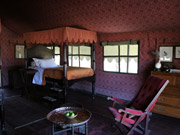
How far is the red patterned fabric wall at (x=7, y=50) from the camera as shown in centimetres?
687

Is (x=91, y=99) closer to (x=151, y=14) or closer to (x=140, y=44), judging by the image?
(x=140, y=44)

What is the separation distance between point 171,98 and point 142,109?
129cm

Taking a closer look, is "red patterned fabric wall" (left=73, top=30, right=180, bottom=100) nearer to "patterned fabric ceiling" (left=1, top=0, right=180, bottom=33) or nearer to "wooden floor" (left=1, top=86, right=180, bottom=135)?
"patterned fabric ceiling" (left=1, top=0, right=180, bottom=33)

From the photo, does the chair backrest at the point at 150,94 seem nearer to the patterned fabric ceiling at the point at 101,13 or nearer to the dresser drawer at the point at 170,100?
the dresser drawer at the point at 170,100

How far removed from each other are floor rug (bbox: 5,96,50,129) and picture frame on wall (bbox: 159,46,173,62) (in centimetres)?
364

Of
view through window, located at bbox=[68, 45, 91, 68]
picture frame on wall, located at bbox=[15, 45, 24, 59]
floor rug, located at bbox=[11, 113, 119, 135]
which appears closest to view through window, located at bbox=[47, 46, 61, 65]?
view through window, located at bbox=[68, 45, 91, 68]

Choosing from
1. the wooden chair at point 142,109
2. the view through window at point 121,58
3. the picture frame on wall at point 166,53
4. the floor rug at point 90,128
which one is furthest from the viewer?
the view through window at point 121,58

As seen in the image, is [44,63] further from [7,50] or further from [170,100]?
[170,100]

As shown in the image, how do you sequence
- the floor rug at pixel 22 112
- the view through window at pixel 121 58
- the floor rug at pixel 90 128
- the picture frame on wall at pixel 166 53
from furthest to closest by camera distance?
the view through window at pixel 121 58
the picture frame on wall at pixel 166 53
the floor rug at pixel 22 112
the floor rug at pixel 90 128

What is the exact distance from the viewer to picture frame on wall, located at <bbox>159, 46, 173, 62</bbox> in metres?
4.27

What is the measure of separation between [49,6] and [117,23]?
2.01 meters

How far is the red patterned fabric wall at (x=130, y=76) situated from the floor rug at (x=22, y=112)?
2288 mm

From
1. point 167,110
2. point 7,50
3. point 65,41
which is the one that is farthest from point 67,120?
point 7,50

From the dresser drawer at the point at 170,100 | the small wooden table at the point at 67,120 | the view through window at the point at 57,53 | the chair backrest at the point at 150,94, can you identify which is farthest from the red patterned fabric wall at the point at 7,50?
the dresser drawer at the point at 170,100
